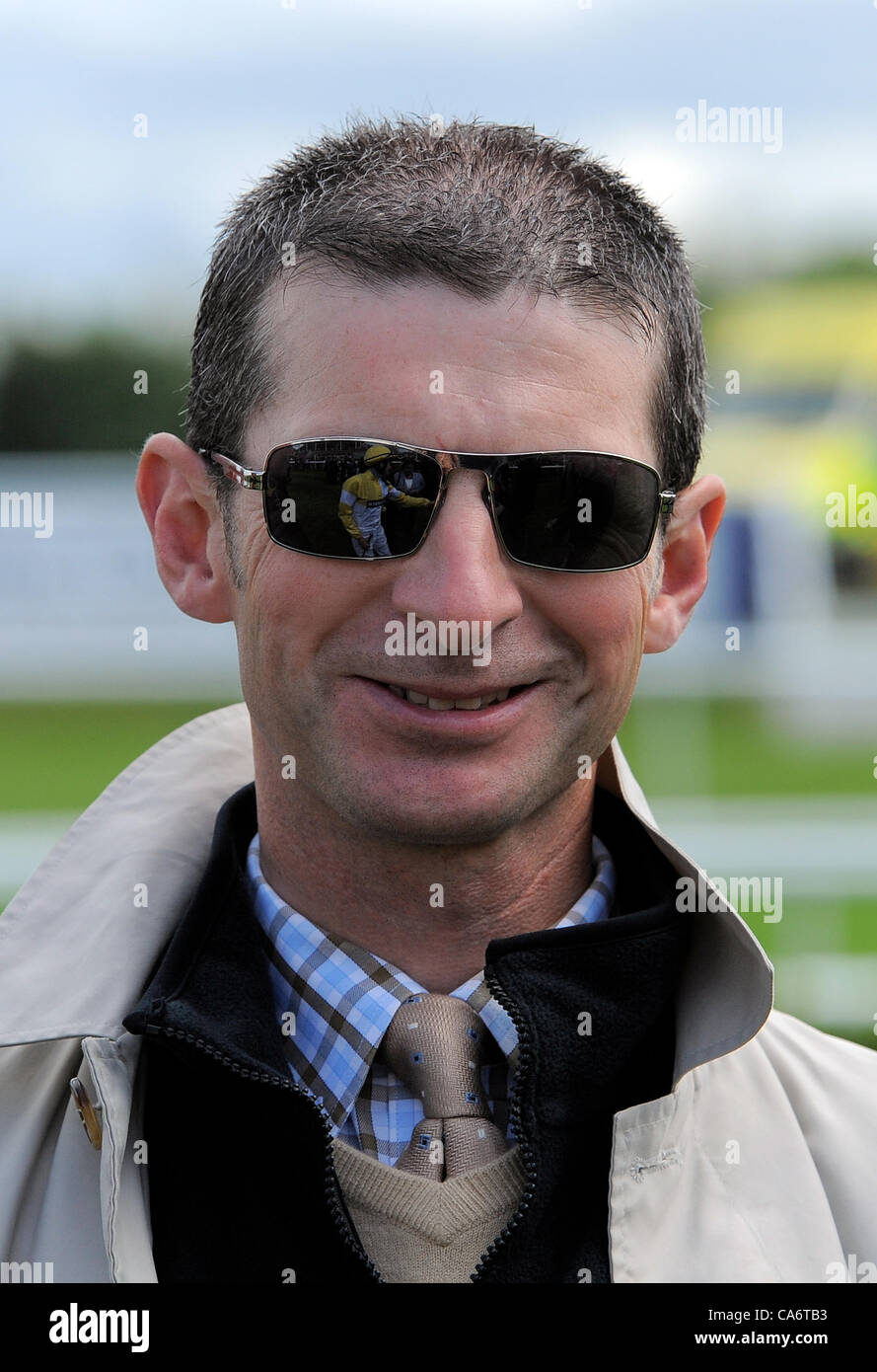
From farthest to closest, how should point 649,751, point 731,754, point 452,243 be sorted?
point 731,754, point 649,751, point 452,243

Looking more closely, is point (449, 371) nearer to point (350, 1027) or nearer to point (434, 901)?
point (434, 901)

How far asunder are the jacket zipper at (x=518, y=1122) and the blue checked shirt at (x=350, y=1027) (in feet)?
0.07

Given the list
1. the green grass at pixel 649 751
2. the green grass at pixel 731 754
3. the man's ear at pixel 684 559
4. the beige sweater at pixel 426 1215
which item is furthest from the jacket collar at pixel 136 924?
the green grass at pixel 731 754

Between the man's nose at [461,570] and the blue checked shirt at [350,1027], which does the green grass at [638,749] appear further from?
the man's nose at [461,570]

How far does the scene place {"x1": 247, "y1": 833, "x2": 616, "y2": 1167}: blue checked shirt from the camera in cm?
187

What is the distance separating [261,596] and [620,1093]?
0.86 m

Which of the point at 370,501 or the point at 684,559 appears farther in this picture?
the point at 684,559

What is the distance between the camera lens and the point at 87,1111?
5.91 feet

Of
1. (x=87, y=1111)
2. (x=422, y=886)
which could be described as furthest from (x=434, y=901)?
(x=87, y=1111)

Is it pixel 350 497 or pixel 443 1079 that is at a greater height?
pixel 350 497

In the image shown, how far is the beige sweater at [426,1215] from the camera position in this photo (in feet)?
5.71

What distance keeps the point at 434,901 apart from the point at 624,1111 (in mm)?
398
